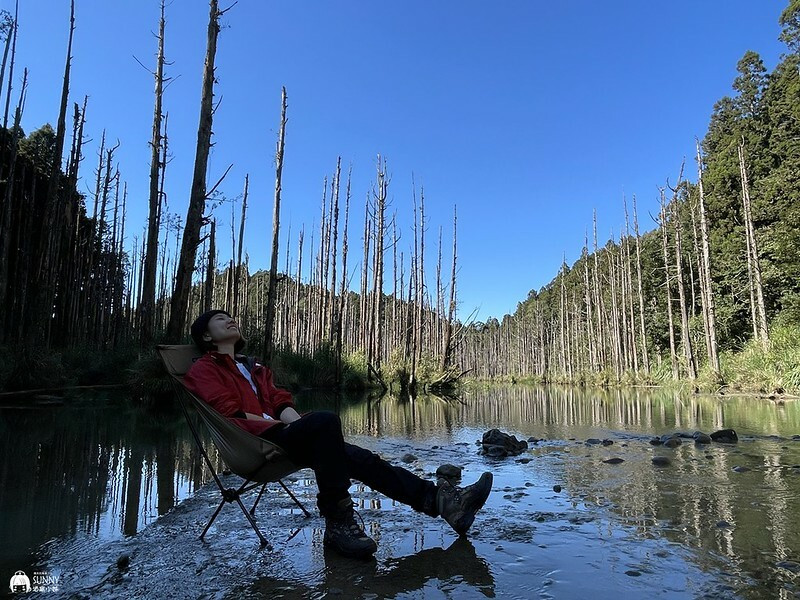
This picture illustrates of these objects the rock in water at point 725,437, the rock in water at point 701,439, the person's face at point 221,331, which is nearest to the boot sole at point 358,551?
the person's face at point 221,331

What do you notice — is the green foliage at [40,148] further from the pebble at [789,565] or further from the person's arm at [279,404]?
the pebble at [789,565]

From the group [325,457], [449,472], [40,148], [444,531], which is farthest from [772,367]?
[40,148]

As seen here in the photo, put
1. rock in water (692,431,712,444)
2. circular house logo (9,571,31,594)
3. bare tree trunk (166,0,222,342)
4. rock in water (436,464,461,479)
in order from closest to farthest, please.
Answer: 1. circular house logo (9,571,31,594)
2. rock in water (436,464,461,479)
3. rock in water (692,431,712,444)
4. bare tree trunk (166,0,222,342)

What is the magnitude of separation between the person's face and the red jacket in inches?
4.6

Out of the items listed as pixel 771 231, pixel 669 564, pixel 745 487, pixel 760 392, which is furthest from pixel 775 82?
pixel 669 564

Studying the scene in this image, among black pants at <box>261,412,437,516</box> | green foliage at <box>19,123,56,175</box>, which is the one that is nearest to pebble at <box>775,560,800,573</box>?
black pants at <box>261,412,437,516</box>

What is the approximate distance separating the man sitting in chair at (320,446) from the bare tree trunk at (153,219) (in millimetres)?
9908

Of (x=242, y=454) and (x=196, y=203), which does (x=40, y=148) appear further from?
(x=242, y=454)

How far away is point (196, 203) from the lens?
9352 millimetres

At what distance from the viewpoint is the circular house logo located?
1.90 meters

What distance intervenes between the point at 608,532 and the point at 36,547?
112 inches

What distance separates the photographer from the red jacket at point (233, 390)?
2617 millimetres

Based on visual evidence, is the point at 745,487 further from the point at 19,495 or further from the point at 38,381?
the point at 38,381

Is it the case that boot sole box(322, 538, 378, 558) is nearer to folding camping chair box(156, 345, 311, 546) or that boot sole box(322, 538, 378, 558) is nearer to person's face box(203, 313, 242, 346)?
folding camping chair box(156, 345, 311, 546)
